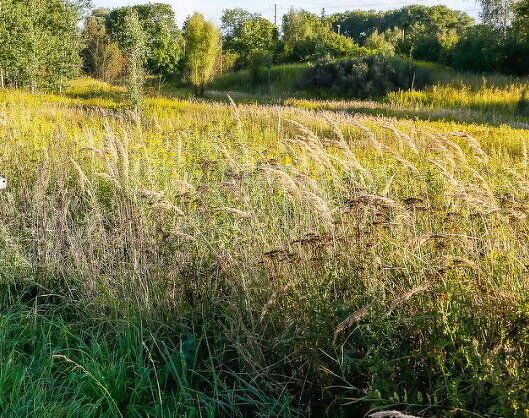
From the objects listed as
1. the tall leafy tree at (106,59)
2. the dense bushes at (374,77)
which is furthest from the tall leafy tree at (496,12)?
the tall leafy tree at (106,59)

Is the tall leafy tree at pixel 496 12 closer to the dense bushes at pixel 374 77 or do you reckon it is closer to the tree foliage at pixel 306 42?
the tree foliage at pixel 306 42

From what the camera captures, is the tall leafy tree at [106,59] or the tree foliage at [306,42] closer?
the tree foliage at [306,42]

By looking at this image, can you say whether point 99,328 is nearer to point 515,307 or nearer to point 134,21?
point 515,307

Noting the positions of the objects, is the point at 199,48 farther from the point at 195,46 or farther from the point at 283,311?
the point at 283,311

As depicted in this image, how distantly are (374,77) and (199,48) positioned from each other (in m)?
9.27

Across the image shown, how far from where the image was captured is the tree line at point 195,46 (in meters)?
24.7

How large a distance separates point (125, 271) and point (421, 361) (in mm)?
2028

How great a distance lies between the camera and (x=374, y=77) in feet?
93.8

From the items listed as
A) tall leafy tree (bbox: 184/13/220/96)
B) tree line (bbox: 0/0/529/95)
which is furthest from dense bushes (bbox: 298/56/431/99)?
tall leafy tree (bbox: 184/13/220/96)

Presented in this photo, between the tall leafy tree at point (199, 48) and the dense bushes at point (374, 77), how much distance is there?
239 inches

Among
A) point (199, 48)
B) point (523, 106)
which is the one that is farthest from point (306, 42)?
point (523, 106)

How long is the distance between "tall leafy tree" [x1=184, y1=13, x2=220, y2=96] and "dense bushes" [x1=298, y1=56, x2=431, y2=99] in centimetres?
607

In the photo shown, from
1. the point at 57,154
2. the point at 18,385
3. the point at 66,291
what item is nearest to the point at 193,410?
the point at 18,385

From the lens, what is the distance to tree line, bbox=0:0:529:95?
24.7 meters
